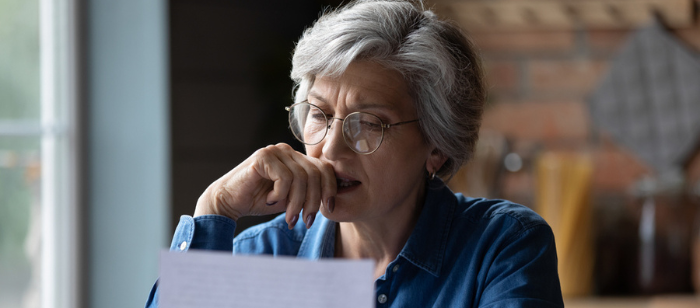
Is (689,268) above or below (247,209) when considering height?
below

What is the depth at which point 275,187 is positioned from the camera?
1066 millimetres

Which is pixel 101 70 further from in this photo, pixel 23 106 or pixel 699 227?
pixel 699 227

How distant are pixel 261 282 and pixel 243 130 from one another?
1.55m

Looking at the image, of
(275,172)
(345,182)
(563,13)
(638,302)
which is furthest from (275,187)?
(563,13)

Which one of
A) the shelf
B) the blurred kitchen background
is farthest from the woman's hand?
the shelf

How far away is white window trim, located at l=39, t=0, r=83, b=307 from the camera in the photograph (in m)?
1.98

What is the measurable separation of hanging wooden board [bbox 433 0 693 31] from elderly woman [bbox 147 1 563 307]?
1.06 metres

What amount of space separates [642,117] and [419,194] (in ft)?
3.96

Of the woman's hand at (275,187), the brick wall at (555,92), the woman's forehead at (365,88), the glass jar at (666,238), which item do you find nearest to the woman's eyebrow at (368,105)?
the woman's forehead at (365,88)

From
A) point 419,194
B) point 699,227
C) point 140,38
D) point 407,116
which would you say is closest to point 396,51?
point 407,116

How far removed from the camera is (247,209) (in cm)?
112

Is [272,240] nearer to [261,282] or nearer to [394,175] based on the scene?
[394,175]

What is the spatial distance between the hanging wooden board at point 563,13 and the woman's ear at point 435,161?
1.04m

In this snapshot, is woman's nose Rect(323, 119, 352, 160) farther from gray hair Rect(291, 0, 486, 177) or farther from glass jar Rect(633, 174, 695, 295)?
glass jar Rect(633, 174, 695, 295)
